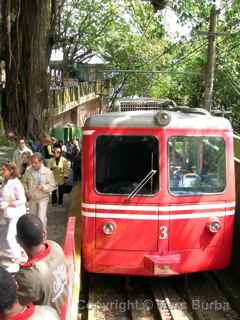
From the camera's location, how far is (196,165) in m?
7.74

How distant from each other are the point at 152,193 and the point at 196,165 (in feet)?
2.29

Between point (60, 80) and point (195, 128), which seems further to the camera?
point (60, 80)

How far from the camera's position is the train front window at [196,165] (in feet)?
25.1

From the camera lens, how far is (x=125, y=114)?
7.95 m

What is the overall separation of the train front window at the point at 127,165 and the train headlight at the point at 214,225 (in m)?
0.82

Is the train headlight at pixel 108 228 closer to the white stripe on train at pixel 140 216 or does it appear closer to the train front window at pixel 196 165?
the white stripe on train at pixel 140 216

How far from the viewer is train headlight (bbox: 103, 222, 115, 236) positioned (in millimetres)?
7516

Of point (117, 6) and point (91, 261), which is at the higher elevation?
point (117, 6)

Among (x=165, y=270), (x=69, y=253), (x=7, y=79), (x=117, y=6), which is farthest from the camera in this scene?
(x=117, y=6)

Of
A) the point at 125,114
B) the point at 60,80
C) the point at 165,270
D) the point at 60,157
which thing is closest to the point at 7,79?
the point at 60,157

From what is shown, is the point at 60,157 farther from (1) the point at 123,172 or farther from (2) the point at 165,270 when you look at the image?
(2) the point at 165,270

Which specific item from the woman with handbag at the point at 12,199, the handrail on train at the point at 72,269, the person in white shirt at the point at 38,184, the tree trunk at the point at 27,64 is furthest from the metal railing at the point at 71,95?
the handrail on train at the point at 72,269

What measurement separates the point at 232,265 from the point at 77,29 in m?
26.3

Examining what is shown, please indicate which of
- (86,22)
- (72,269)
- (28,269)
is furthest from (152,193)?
(86,22)
